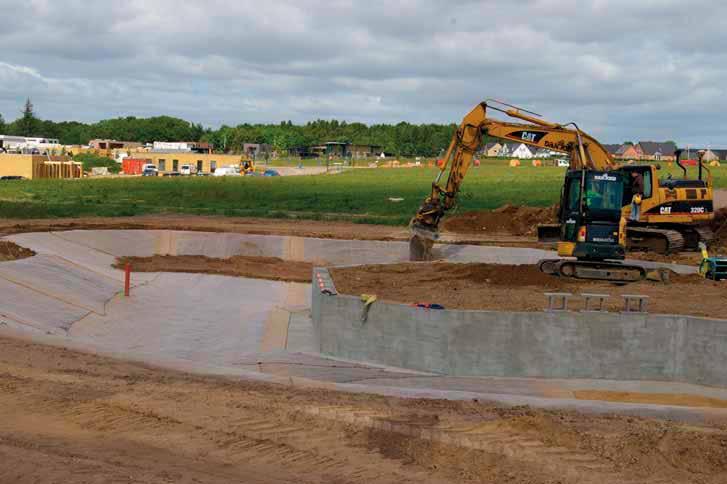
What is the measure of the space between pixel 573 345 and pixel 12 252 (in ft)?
63.4

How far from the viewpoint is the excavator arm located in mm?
28766

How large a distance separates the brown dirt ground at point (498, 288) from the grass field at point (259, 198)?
1825 cm

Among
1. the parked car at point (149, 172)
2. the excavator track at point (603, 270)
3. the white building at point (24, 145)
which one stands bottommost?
the excavator track at point (603, 270)

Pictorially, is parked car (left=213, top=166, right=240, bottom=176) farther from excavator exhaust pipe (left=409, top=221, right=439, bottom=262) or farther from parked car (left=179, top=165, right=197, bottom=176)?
excavator exhaust pipe (left=409, top=221, right=439, bottom=262)

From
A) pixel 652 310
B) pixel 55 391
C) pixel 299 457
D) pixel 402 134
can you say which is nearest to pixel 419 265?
pixel 652 310

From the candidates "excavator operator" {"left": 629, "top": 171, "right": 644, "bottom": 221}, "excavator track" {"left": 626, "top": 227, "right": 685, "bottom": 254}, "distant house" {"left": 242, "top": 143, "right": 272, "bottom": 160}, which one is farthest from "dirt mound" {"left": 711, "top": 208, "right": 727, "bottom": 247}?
"distant house" {"left": 242, "top": 143, "right": 272, "bottom": 160}

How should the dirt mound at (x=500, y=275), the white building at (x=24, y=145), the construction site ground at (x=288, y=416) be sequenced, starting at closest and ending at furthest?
the construction site ground at (x=288, y=416), the dirt mound at (x=500, y=275), the white building at (x=24, y=145)

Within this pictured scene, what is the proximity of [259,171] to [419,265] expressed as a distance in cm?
8689

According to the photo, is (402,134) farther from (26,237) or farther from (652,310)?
(652,310)

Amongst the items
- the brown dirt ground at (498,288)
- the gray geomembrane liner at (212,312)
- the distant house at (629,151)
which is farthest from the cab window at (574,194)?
the distant house at (629,151)

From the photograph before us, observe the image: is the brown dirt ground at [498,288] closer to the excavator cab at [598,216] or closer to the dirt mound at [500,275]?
the dirt mound at [500,275]

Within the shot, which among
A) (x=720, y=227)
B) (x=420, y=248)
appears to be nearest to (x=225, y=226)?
(x=420, y=248)

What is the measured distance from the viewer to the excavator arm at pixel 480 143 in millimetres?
28766

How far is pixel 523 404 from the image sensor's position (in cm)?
1380
